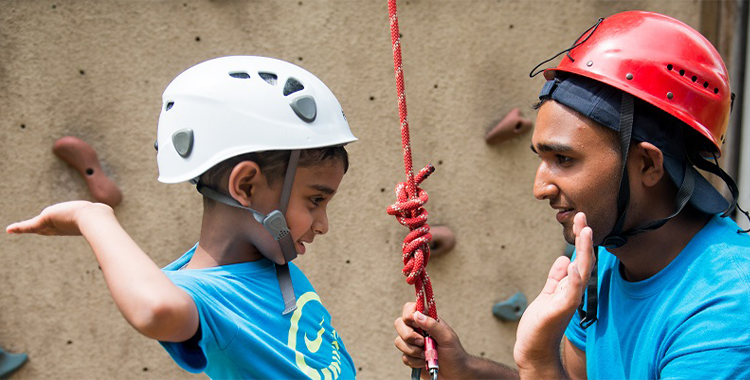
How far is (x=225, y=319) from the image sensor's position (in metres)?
1.62

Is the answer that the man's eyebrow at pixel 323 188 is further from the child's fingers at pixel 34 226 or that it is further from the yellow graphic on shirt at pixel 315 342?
the child's fingers at pixel 34 226

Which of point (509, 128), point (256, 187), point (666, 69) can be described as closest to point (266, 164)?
point (256, 187)

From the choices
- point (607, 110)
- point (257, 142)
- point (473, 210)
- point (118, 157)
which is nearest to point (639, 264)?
point (607, 110)

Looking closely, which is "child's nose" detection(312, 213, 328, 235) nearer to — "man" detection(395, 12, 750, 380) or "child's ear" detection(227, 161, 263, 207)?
"child's ear" detection(227, 161, 263, 207)

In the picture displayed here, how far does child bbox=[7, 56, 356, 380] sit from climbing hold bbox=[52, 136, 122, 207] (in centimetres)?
141

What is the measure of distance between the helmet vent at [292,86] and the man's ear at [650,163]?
921 mm

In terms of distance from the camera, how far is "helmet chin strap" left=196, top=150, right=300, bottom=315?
1812 mm

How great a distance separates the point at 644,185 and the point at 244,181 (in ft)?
3.52

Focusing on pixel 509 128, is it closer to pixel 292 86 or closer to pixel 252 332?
pixel 292 86

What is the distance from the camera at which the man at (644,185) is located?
1.77m

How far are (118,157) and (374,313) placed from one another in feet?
4.86

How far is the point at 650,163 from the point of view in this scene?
1871 millimetres

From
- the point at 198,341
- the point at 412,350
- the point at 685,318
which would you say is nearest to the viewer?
the point at 198,341

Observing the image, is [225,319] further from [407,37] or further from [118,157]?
[407,37]
